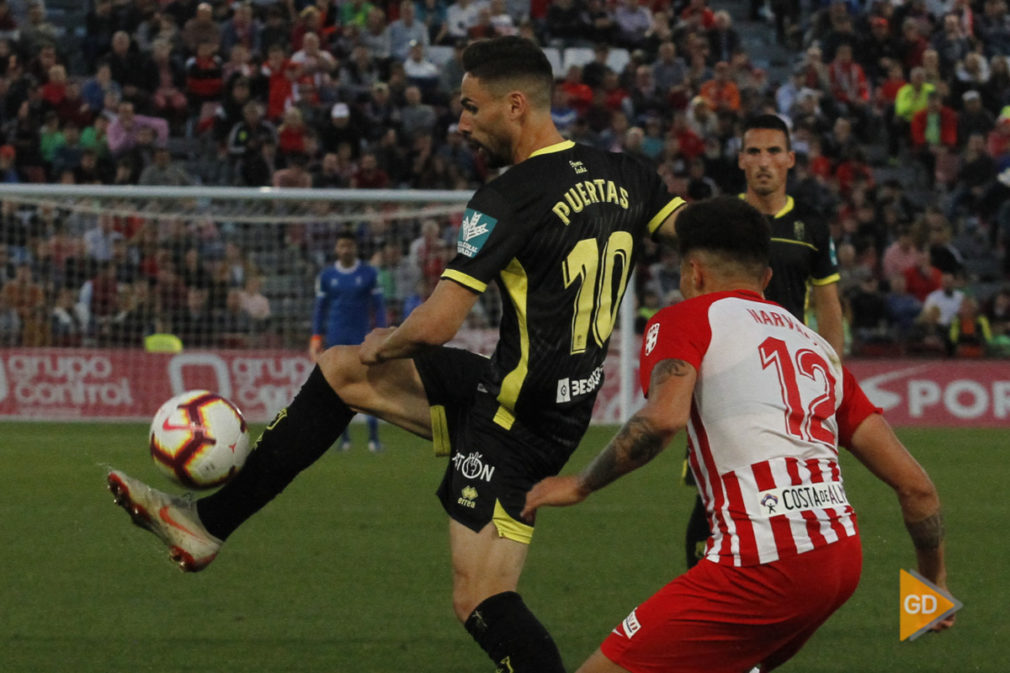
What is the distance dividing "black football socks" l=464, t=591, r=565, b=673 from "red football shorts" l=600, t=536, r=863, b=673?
0.77m

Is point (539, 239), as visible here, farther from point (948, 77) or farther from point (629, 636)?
point (948, 77)

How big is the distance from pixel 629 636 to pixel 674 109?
59.5 feet

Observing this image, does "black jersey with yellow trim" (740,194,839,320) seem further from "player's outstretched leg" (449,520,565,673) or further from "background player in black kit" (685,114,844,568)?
"player's outstretched leg" (449,520,565,673)

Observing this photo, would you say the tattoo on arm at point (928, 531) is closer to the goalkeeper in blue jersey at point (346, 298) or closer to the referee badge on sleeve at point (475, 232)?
the referee badge on sleeve at point (475, 232)

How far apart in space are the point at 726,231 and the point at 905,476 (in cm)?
83

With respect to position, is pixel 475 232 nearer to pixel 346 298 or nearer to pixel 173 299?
pixel 346 298

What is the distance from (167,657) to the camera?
6234 millimetres

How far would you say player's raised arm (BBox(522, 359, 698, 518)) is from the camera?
3951mm

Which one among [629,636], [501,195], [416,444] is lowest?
[416,444]

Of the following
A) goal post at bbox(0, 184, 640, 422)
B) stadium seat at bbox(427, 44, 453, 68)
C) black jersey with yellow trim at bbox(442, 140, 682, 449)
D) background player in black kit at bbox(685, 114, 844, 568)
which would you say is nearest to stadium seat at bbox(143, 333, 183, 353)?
goal post at bbox(0, 184, 640, 422)

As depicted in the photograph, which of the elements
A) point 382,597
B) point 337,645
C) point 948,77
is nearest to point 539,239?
point 337,645

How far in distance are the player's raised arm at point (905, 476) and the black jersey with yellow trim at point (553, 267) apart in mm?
1099

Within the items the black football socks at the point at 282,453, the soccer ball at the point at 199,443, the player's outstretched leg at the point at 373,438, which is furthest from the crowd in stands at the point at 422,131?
the black football socks at the point at 282,453

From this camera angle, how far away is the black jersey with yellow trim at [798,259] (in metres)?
7.08
